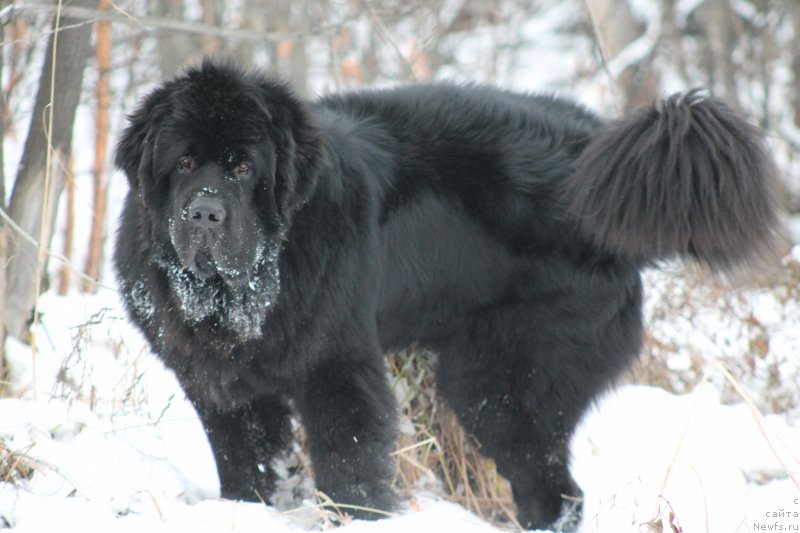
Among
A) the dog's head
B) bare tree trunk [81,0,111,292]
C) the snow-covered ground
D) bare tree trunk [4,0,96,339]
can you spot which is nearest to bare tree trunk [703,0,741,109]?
the snow-covered ground

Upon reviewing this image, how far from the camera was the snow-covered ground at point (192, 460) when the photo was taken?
2723 millimetres

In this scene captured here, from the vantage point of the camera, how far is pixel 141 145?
3174 mm

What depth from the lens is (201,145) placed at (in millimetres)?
3094

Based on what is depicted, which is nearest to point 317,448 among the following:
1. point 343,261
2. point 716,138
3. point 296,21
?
point 343,261

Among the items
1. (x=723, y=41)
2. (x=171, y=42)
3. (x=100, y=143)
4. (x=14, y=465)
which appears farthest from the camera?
(x=723, y=41)

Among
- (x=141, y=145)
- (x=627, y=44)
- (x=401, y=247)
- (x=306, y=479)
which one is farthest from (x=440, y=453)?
(x=627, y=44)

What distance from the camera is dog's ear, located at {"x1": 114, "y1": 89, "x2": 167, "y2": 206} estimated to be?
10.3 feet

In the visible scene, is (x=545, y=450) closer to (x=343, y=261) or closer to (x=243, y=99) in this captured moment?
(x=343, y=261)

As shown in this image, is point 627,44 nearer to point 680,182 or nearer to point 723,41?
point 723,41

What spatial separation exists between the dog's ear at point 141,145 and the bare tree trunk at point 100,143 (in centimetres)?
300

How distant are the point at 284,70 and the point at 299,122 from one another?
9.53 m

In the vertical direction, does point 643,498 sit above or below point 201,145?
below

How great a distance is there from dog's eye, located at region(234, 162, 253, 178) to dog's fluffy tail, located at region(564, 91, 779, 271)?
1335mm

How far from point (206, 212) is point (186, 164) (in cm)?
26
